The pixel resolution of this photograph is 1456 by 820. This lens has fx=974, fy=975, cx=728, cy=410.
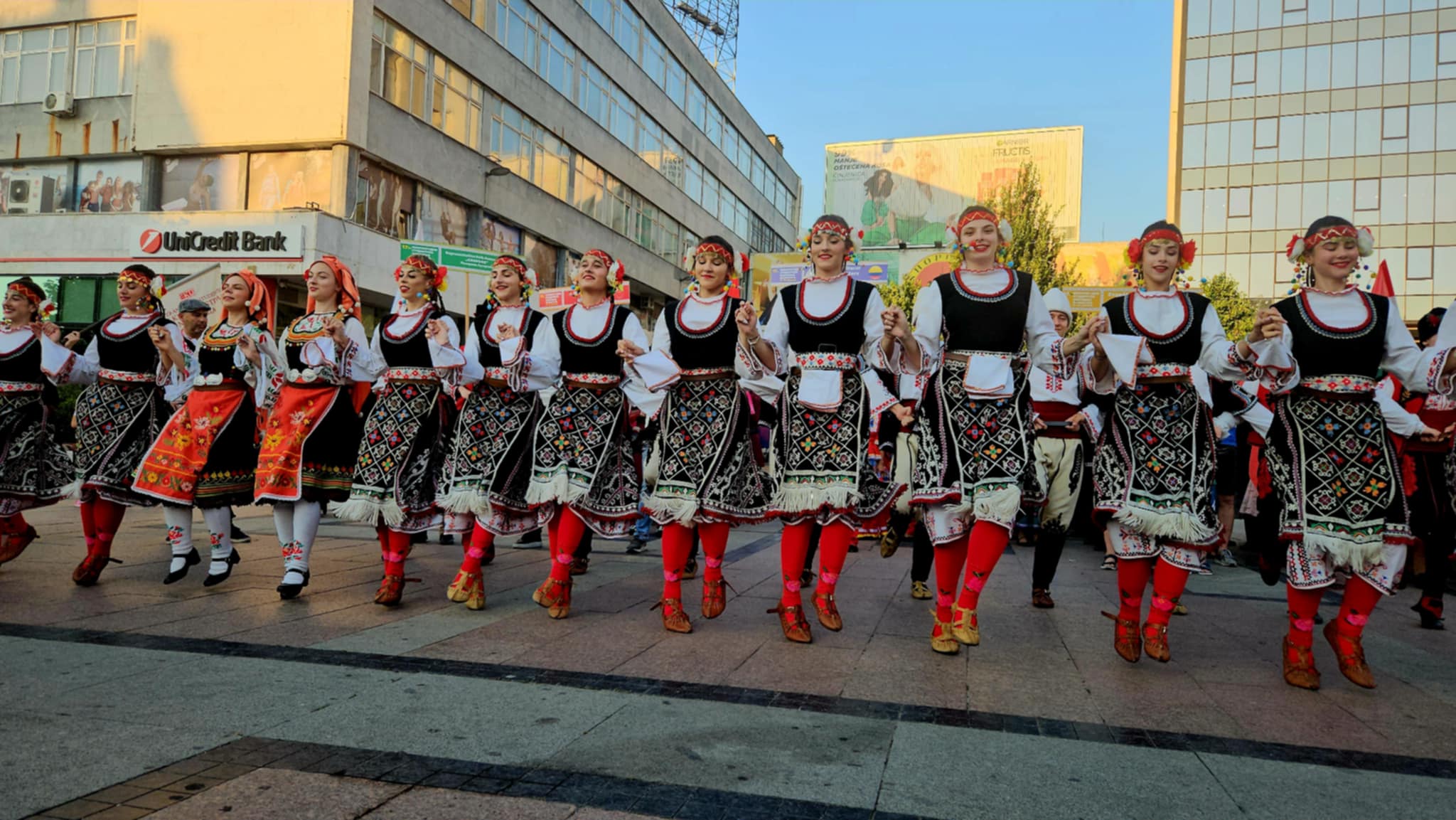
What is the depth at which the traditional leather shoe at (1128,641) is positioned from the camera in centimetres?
454

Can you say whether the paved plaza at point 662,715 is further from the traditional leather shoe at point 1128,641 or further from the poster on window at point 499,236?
the poster on window at point 499,236

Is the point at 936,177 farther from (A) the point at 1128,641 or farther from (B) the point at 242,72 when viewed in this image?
(A) the point at 1128,641

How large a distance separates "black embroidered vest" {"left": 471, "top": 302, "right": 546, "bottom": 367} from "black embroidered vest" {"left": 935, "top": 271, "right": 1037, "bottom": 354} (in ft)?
7.87

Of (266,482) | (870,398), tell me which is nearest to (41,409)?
(266,482)

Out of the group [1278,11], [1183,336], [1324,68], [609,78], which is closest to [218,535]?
[1183,336]

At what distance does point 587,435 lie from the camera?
5398mm

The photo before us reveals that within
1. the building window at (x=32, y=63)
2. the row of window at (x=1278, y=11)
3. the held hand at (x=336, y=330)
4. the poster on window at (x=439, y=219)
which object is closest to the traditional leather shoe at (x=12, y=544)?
the held hand at (x=336, y=330)

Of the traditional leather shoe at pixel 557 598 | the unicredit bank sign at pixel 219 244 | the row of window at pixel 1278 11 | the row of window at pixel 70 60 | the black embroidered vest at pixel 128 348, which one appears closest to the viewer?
the traditional leather shoe at pixel 557 598

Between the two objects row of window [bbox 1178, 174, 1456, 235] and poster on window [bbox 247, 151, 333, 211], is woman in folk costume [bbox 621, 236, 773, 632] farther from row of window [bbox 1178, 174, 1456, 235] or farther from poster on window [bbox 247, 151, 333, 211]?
row of window [bbox 1178, 174, 1456, 235]

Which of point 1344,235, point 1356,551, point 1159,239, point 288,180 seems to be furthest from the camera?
point 288,180

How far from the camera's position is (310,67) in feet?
73.0

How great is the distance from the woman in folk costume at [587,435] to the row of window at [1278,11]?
43360 millimetres

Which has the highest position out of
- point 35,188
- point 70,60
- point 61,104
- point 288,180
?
point 70,60

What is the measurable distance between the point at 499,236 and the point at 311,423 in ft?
77.0
